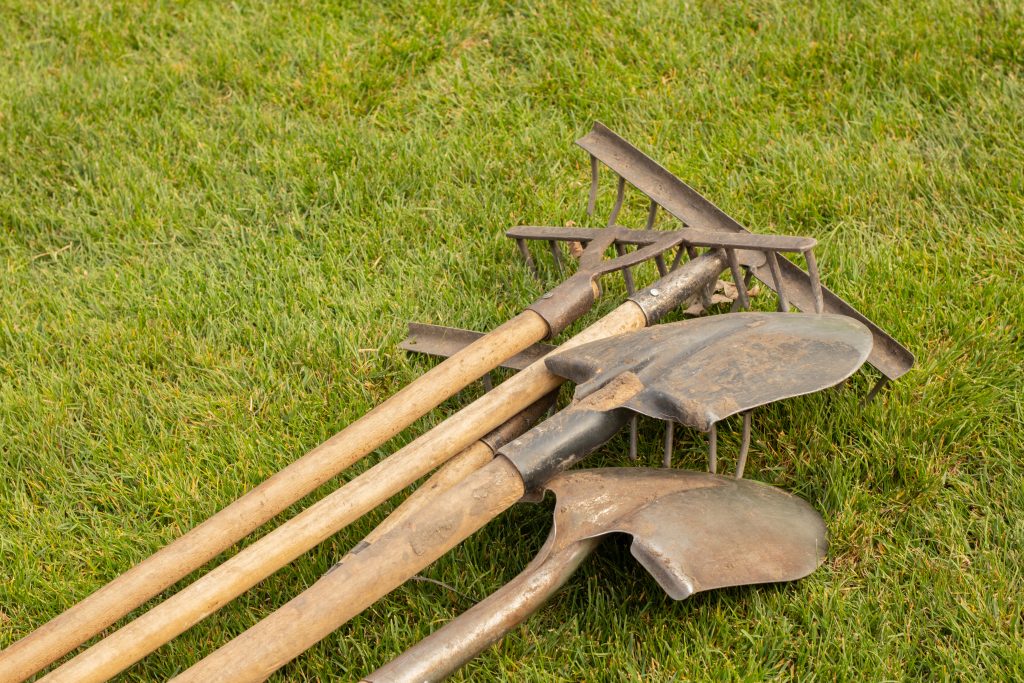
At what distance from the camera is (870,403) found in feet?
8.70

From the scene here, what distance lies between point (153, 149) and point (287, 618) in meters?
2.52

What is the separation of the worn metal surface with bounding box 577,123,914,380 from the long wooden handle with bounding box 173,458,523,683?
1021 millimetres

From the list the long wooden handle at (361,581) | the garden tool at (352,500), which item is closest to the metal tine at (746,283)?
the garden tool at (352,500)

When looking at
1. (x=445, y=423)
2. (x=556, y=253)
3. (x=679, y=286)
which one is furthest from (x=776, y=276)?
Answer: (x=445, y=423)

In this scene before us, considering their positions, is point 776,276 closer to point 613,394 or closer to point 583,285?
point 583,285

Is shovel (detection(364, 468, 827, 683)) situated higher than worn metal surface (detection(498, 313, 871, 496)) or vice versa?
worn metal surface (detection(498, 313, 871, 496))

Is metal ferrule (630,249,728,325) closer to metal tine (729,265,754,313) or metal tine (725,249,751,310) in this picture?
metal tine (725,249,751,310)

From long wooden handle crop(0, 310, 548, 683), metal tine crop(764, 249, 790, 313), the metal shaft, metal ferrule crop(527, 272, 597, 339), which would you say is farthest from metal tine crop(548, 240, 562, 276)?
the metal shaft

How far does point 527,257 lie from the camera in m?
3.22

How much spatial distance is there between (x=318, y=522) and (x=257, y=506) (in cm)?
19

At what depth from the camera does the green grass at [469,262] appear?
2.29m

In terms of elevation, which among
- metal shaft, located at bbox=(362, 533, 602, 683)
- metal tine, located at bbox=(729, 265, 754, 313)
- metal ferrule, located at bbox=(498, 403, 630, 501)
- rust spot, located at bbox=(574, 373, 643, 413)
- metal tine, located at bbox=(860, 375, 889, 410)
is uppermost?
rust spot, located at bbox=(574, 373, 643, 413)

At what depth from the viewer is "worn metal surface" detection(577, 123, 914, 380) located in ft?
8.55

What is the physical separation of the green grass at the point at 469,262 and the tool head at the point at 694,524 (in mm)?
130
